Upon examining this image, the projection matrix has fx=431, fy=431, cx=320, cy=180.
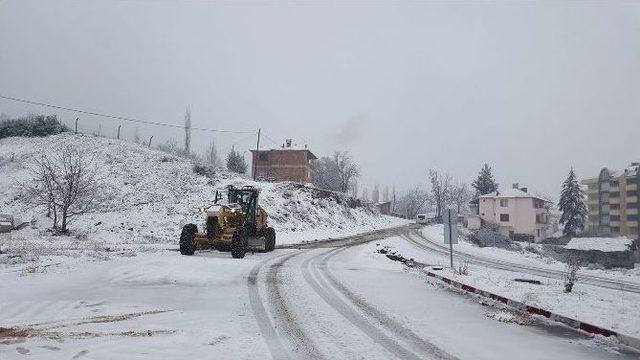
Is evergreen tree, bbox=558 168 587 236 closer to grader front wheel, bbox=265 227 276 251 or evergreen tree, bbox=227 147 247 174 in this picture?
evergreen tree, bbox=227 147 247 174

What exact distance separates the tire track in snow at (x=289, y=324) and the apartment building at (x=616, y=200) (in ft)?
275

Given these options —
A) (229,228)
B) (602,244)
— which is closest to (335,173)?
(602,244)

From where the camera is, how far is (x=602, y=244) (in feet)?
180

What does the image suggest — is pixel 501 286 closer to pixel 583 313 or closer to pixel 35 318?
pixel 583 313

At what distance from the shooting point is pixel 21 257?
611 inches

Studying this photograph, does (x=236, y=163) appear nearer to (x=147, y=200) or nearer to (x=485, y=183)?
(x=147, y=200)

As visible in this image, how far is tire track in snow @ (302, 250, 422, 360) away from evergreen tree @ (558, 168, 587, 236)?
7339 cm

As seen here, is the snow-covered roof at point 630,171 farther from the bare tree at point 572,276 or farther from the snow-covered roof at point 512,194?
the bare tree at point 572,276

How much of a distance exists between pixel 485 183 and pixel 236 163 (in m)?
49.4

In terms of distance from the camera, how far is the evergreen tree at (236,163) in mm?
66625

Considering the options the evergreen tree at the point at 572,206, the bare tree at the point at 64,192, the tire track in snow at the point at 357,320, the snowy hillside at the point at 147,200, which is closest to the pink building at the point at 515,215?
the evergreen tree at the point at 572,206

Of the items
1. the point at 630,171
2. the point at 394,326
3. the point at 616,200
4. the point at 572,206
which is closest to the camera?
the point at 394,326

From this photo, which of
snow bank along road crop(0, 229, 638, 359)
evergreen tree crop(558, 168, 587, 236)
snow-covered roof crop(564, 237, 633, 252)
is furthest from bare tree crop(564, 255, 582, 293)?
evergreen tree crop(558, 168, 587, 236)

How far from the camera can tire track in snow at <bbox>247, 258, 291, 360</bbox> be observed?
6.36 meters
